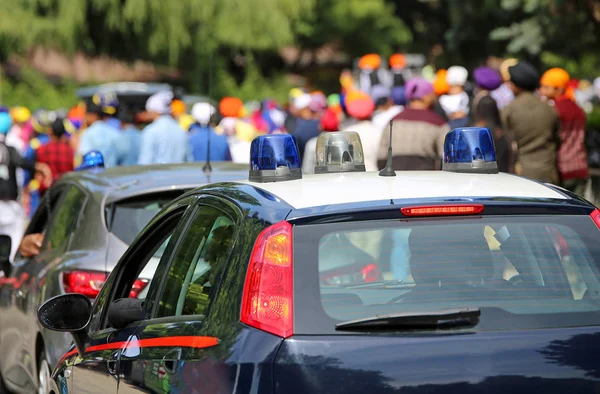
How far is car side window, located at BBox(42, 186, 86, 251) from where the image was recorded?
759 centimetres

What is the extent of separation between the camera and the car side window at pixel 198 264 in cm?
402

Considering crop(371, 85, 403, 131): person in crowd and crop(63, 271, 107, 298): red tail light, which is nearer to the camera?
crop(63, 271, 107, 298): red tail light

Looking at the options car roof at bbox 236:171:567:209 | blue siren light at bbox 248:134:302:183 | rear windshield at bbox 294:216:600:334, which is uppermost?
blue siren light at bbox 248:134:302:183

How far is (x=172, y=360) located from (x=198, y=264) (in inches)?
14.9

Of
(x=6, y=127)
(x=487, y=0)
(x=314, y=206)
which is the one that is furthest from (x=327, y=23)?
(x=314, y=206)

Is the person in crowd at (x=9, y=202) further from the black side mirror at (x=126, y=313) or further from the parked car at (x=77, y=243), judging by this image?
the black side mirror at (x=126, y=313)

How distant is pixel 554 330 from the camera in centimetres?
360

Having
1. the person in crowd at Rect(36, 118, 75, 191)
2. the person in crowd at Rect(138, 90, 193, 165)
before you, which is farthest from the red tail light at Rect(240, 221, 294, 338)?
the person in crowd at Rect(36, 118, 75, 191)

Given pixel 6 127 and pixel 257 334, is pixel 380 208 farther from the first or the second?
pixel 6 127

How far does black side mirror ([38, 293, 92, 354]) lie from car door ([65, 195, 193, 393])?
0.06 meters

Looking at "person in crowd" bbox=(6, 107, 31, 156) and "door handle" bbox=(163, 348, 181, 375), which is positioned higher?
"person in crowd" bbox=(6, 107, 31, 156)

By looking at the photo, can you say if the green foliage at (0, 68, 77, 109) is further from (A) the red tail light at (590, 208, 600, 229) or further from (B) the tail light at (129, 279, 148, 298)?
(A) the red tail light at (590, 208, 600, 229)

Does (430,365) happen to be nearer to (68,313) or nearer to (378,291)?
(378,291)

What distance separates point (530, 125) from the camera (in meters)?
10.7
